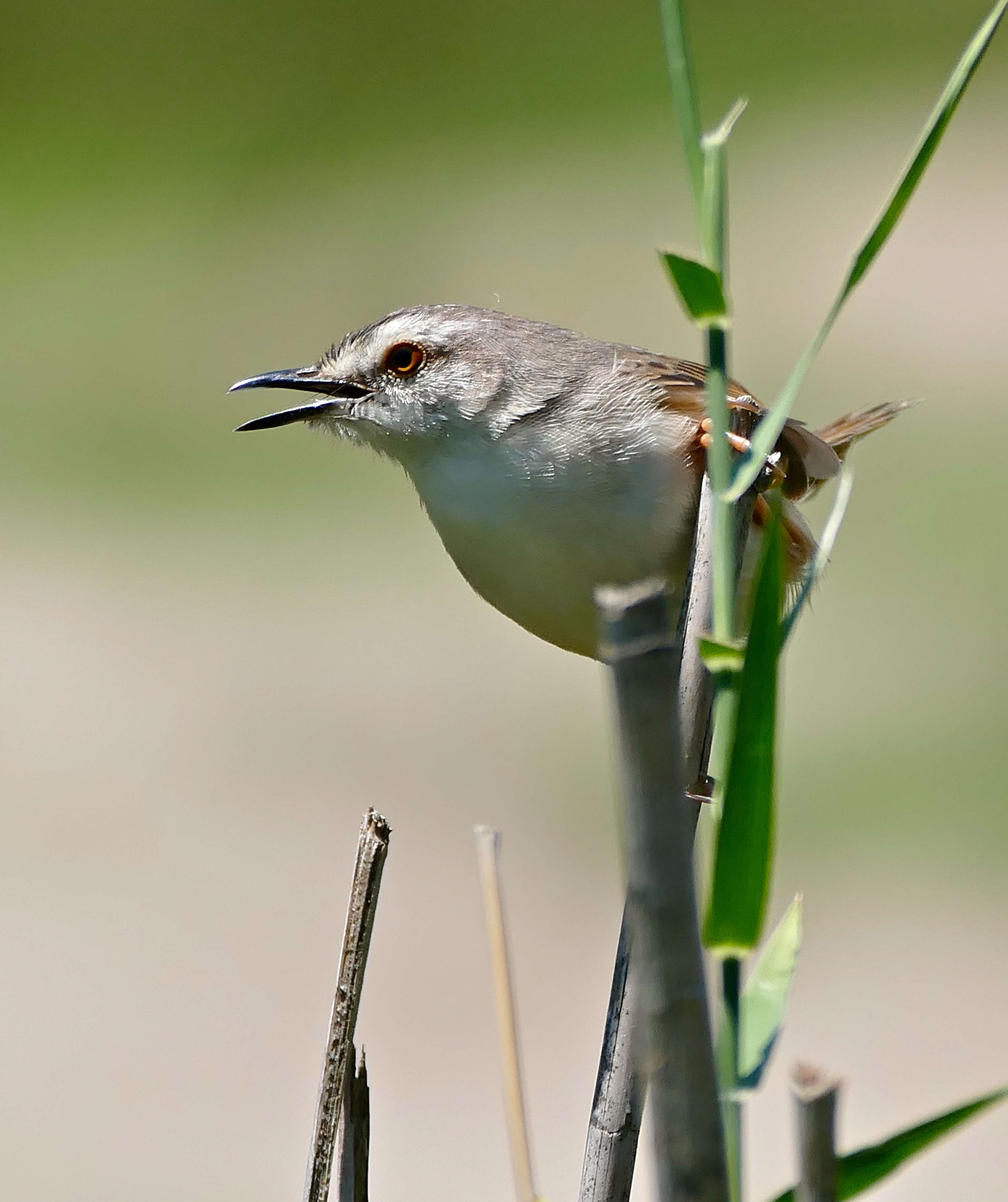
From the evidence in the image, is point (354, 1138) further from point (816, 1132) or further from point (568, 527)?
point (568, 527)

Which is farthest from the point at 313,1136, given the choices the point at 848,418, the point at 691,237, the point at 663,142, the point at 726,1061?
the point at 663,142

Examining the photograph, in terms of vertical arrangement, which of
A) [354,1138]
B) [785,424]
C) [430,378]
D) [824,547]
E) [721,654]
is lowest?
[354,1138]

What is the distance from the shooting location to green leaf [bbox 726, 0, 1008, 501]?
27.5 inches

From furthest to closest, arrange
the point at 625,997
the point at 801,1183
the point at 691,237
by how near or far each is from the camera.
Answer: the point at 691,237 → the point at 625,997 → the point at 801,1183

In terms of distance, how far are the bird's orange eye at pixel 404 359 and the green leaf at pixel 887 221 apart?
57.7 inches

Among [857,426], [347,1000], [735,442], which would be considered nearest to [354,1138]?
[347,1000]

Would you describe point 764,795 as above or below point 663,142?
below

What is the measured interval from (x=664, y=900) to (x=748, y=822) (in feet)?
0.36

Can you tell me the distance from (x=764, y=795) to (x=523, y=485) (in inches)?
52.9

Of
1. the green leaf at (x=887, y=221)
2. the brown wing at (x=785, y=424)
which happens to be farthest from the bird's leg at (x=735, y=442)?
the green leaf at (x=887, y=221)

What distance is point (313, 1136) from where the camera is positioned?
3.05ft

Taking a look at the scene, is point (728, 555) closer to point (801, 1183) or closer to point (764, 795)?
point (764, 795)

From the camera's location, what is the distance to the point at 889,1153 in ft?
2.18

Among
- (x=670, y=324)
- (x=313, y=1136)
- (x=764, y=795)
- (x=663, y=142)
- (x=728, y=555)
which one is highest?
(x=663, y=142)
